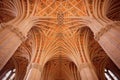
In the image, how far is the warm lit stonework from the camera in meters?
12.8

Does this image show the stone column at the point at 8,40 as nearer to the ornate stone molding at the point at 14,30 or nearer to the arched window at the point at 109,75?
the ornate stone molding at the point at 14,30

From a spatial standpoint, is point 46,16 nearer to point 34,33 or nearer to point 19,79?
point 34,33

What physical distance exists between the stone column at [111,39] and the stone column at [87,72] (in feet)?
10.1

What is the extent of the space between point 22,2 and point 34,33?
147 inches

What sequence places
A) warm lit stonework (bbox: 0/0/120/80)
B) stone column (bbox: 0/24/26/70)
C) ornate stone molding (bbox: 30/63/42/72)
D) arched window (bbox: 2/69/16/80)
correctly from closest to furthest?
stone column (bbox: 0/24/26/70) < warm lit stonework (bbox: 0/0/120/80) < ornate stone molding (bbox: 30/63/42/72) < arched window (bbox: 2/69/16/80)

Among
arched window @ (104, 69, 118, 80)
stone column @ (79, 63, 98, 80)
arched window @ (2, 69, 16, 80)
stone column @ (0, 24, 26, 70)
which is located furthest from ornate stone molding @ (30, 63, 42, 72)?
arched window @ (104, 69, 118, 80)

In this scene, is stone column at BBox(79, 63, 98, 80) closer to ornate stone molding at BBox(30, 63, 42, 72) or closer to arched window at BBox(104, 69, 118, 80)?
ornate stone molding at BBox(30, 63, 42, 72)

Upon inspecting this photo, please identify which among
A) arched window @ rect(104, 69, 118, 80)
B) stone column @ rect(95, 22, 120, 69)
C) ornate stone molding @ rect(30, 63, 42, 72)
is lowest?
stone column @ rect(95, 22, 120, 69)

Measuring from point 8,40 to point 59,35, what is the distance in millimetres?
7872

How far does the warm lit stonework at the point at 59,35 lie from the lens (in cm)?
1284

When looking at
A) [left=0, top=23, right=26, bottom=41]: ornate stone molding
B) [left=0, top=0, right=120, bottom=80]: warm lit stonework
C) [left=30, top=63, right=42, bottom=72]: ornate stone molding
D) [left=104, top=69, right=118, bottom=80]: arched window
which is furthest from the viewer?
[left=104, top=69, right=118, bottom=80]: arched window

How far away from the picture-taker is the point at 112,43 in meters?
10.1

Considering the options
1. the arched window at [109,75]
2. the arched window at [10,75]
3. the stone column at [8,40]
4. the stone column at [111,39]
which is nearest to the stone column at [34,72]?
the stone column at [8,40]

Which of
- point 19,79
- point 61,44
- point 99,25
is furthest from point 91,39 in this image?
point 19,79
